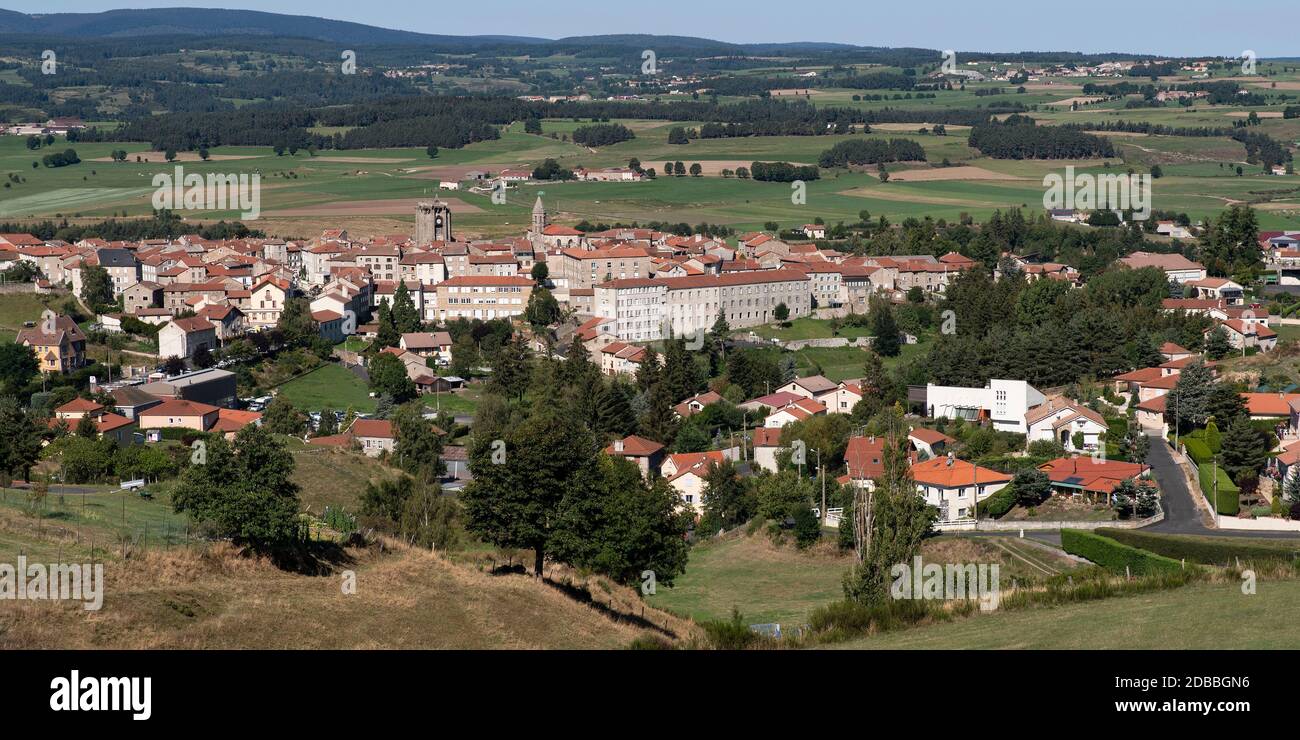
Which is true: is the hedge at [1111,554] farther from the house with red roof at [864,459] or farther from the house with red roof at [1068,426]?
the house with red roof at [1068,426]

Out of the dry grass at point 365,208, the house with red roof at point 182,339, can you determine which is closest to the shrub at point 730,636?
the house with red roof at point 182,339

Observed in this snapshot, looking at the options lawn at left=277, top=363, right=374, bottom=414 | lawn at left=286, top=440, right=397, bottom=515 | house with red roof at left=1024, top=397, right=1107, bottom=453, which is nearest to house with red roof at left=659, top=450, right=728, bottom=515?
lawn at left=286, top=440, right=397, bottom=515

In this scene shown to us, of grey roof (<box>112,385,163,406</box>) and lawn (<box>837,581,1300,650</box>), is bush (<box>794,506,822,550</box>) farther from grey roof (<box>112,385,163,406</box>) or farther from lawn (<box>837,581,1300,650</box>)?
grey roof (<box>112,385,163,406</box>)

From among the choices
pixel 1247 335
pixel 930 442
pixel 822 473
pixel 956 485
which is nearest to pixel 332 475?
pixel 822 473

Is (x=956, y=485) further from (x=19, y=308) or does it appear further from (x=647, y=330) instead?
(x=19, y=308)
